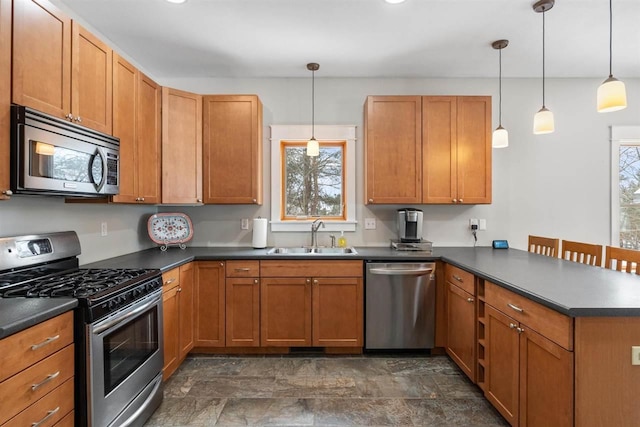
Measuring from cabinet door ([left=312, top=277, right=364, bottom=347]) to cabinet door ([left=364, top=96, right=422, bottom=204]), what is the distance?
899mm

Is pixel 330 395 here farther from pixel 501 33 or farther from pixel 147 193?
pixel 501 33

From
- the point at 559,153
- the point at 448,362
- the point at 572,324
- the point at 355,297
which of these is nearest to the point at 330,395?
the point at 355,297

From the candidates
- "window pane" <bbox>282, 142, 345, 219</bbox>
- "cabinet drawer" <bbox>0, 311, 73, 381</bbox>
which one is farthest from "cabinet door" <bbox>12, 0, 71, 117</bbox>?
"window pane" <bbox>282, 142, 345, 219</bbox>

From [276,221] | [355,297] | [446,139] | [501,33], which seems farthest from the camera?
[276,221]

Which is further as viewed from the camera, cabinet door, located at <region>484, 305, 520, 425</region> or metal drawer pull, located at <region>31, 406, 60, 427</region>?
cabinet door, located at <region>484, 305, 520, 425</region>

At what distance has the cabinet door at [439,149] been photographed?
3.03m

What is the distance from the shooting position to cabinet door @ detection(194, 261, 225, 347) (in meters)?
2.78

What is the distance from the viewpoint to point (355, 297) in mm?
2783

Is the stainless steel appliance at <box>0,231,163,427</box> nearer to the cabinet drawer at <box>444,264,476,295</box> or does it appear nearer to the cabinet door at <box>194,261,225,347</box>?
the cabinet door at <box>194,261,225,347</box>

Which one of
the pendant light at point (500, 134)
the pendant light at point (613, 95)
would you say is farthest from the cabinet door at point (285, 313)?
the pendant light at point (613, 95)

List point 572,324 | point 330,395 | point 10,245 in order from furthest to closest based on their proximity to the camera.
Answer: point 330,395, point 10,245, point 572,324

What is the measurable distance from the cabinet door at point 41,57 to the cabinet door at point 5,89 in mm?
24

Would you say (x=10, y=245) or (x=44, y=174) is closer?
(x=44, y=174)

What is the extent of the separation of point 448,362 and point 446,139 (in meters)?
2.02
